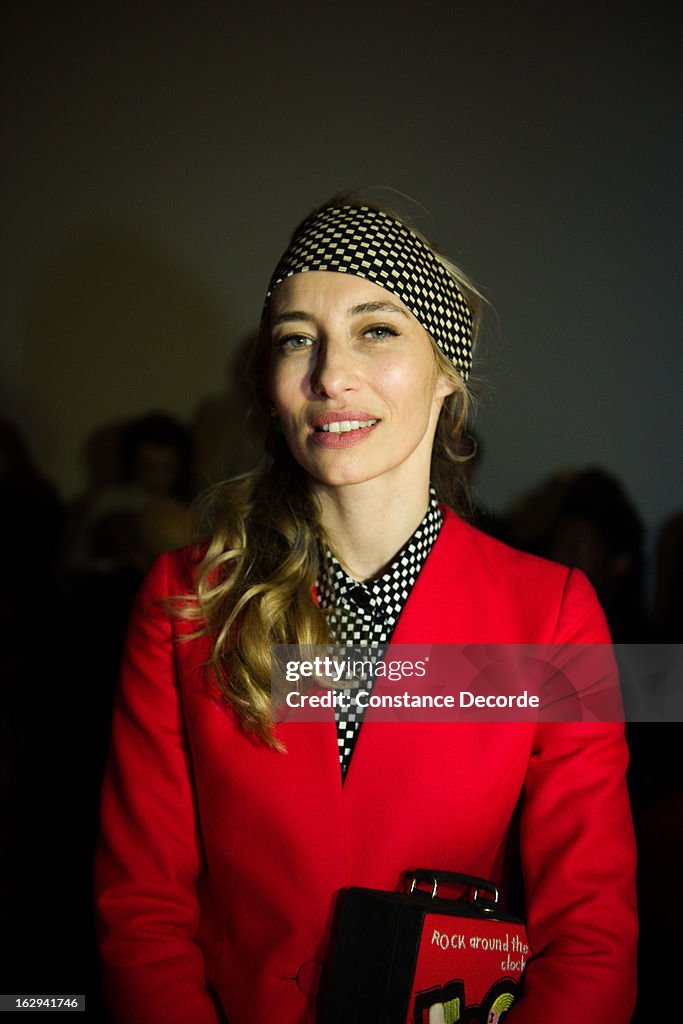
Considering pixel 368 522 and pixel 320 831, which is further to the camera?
pixel 368 522

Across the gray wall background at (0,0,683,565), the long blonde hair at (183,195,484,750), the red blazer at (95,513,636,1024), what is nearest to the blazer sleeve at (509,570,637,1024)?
the red blazer at (95,513,636,1024)

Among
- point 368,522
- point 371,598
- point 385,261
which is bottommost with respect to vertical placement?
point 371,598

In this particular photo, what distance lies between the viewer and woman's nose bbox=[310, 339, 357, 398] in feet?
3.68

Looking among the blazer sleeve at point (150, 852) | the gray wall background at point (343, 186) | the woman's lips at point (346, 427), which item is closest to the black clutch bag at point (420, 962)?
the blazer sleeve at point (150, 852)

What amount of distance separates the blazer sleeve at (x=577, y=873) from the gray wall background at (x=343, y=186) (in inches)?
25.6

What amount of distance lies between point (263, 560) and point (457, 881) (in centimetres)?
50

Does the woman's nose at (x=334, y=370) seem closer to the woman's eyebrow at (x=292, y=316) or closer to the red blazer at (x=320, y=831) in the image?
the woman's eyebrow at (x=292, y=316)

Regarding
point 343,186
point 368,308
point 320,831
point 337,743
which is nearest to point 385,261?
point 368,308

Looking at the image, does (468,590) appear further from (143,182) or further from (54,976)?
(143,182)

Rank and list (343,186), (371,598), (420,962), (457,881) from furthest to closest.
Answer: (343,186), (371,598), (457,881), (420,962)

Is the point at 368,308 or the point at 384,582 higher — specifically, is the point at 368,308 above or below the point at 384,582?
above

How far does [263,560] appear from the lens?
1.27 meters

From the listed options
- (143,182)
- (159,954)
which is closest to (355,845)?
(159,954)

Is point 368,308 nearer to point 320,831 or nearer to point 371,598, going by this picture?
point 371,598
